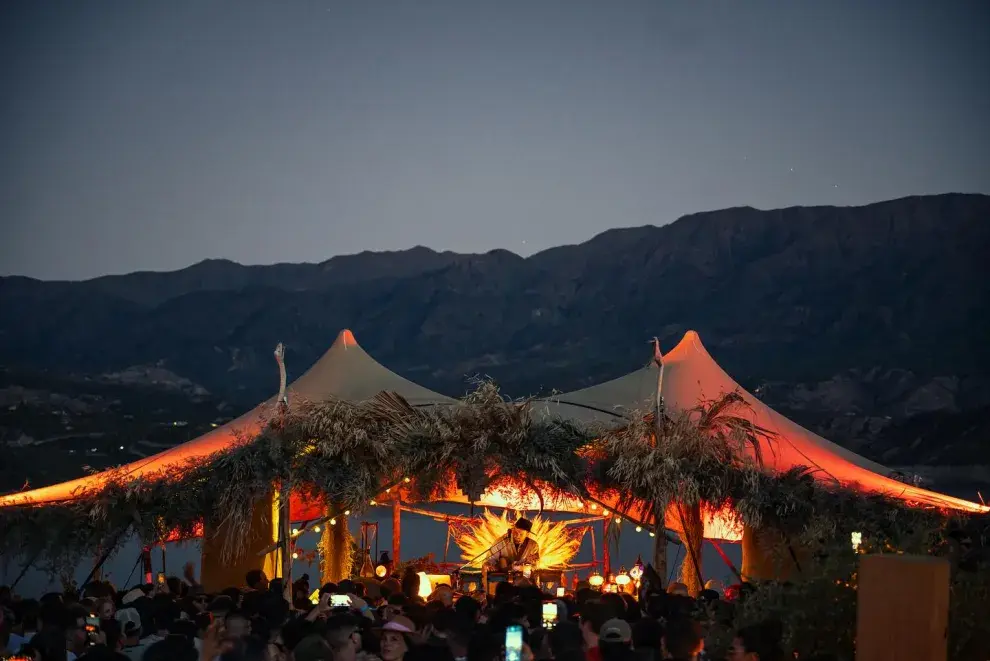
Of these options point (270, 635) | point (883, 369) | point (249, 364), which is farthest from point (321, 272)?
point (270, 635)

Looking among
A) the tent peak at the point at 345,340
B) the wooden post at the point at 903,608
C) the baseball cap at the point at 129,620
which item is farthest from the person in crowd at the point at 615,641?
the tent peak at the point at 345,340

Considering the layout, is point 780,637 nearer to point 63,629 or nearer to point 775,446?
point 63,629

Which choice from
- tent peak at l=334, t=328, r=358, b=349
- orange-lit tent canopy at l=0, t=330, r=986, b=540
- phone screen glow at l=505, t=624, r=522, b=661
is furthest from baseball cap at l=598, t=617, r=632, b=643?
tent peak at l=334, t=328, r=358, b=349

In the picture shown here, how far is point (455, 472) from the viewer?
677 inches

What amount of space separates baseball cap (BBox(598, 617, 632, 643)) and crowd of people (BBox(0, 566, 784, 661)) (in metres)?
0.01

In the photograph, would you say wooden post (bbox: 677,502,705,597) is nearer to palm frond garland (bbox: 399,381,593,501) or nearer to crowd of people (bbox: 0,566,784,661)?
palm frond garland (bbox: 399,381,593,501)

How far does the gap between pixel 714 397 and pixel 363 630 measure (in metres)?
10.4

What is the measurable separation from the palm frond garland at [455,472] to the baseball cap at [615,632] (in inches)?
305

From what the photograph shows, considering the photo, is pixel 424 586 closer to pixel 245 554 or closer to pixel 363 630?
pixel 245 554

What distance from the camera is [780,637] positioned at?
9055 millimetres

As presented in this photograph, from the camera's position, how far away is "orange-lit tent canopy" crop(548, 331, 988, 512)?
55.1 feet

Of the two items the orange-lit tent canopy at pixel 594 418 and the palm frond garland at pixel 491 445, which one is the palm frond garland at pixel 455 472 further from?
the orange-lit tent canopy at pixel 594 418

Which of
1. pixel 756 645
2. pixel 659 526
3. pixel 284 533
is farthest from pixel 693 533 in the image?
pixel 756 645

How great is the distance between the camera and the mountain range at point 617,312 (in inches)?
3910
